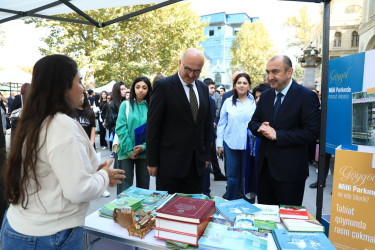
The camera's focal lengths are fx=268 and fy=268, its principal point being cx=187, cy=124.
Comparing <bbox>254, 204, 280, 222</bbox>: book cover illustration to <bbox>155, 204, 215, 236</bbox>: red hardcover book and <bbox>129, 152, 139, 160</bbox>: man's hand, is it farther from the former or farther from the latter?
<bbox>129, 152, 139, 160</bbox>: man's hand

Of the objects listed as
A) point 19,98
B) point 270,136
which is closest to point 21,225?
point 270,136

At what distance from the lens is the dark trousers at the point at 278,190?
7.97 ft

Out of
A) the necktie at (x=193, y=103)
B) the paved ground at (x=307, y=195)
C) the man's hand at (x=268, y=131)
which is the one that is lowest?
the paved ground at (x=307, y=195)

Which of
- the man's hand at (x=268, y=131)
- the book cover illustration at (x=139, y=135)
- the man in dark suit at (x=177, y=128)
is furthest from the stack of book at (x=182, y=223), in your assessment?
the book cover illustration at (x=139, y=135)

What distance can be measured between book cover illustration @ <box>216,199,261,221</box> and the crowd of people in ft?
1.85

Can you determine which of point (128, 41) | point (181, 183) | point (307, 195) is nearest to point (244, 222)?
point (181, 183)

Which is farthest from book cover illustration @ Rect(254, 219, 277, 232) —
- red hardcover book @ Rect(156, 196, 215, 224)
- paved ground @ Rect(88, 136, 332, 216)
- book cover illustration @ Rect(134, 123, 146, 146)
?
paved ground @ Rect(88, 136, 332, 216)

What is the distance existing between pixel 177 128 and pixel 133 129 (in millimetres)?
1090

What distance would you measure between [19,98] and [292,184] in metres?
4.89

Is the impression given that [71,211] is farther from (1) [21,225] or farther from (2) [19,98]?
(2) [19,98]

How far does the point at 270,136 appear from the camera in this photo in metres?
2.31

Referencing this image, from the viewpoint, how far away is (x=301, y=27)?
118 ft

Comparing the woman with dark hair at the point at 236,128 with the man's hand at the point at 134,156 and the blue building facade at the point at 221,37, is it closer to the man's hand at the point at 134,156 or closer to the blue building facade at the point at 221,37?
the man's hand at the point at 134,156

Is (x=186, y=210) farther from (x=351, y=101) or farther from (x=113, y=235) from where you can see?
(x=351, y=101)
